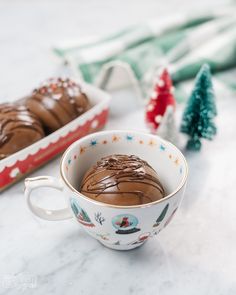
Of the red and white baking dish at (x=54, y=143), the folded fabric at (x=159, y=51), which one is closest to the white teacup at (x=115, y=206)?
the red and white baking dish at (x=54, y=143)

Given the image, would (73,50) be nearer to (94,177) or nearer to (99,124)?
(99,124)

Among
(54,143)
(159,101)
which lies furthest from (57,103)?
(159,101)

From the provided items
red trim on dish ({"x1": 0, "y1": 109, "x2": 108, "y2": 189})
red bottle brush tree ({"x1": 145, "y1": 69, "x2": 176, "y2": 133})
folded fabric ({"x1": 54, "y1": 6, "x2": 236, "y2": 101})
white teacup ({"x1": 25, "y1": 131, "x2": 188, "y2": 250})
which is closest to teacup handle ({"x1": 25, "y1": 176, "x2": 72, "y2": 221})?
white teacup ({"x1": 25, "y1": 131, "x2": 188, "y2": 250})

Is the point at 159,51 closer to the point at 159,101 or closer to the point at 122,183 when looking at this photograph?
the point at 159,101

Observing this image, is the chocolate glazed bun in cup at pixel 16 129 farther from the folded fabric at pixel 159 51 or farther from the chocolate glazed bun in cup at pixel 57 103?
the folded fabric at pixel 159 51

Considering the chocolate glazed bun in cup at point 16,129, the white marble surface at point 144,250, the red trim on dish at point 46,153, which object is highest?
the chocolate glazed bun in cup at point 16,129

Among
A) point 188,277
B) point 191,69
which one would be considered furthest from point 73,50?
point 188,277
